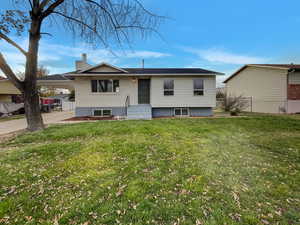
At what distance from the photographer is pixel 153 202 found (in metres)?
2.12

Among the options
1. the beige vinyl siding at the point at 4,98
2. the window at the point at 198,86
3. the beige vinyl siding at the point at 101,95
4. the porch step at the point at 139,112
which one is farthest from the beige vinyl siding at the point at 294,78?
the beige vinyl siding at the point at 4,98

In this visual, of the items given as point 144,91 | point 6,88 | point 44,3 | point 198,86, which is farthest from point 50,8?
point 6,88

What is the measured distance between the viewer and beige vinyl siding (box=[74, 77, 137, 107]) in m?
10.6

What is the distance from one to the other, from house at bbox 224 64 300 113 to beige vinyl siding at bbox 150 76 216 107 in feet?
23.5

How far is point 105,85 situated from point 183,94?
598cm

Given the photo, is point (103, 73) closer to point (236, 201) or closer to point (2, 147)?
point (2, 147)

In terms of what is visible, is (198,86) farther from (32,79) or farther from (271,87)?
(32,79)

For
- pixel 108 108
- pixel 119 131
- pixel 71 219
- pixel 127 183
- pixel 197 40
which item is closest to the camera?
pixel 71 219

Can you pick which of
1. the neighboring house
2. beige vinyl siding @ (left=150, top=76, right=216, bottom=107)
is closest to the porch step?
beige vinyl siding @ (left=150, top=76, right=216, bottom=107)

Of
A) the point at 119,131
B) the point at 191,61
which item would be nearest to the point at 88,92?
the point at 119,131

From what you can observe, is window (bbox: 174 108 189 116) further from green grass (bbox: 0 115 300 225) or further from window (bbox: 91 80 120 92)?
green grass (bbox: 0 115 300 225)

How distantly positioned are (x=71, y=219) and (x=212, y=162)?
9.68 feet

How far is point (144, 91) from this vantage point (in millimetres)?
11211

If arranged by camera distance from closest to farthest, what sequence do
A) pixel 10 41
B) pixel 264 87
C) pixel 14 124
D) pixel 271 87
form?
pixel 10 41
pixel 14 124
pixel 271 87
pixel 264 87
